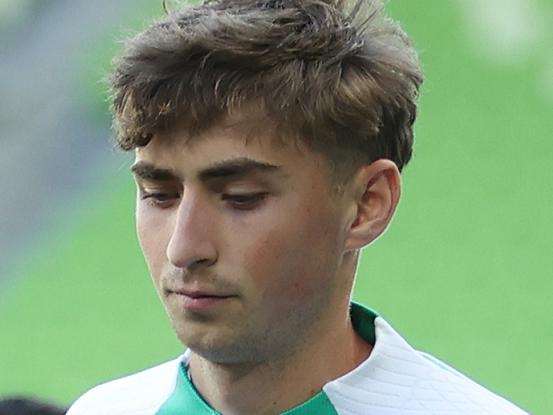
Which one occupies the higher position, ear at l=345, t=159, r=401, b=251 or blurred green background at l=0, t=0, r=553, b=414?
blurred green background at l=0, t=0, r=553, b=414

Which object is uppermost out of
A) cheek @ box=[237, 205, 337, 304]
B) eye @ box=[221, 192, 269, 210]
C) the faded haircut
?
the faded haircut

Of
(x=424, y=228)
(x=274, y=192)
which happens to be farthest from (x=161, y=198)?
(x=424, y=228)

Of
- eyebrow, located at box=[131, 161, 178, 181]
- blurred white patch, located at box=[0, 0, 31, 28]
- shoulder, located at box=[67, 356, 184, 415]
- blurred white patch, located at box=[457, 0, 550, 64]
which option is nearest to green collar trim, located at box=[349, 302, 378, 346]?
shoulder, located at box=[67, 356, 184, 415]

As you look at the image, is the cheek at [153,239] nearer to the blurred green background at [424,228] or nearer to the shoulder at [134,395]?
the shoulder at [134,395]

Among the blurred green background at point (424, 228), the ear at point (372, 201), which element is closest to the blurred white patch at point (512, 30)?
the blurred green background at point (424, 228)

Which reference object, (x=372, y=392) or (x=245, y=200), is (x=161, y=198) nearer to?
(x=245, y=200)

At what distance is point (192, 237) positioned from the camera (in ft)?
5.14

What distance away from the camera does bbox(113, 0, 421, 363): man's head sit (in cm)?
158

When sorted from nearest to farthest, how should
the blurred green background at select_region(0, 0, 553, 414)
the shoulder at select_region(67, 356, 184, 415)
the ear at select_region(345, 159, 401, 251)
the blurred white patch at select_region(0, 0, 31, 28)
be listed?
the ear at select_region(345, 159, 401, 251) < the shoulder at select_region(67, 356, 184, 415) < the blurred green background at select_region(0, 0, 553, 414) < the blurred white patch at select_region(0, 0, 31, 28)

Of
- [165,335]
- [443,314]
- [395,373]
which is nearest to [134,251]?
[165,335]

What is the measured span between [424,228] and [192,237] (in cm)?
188

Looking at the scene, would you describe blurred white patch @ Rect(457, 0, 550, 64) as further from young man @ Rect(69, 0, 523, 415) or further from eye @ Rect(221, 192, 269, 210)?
eye @ Rect(221, 192, 269, 210)

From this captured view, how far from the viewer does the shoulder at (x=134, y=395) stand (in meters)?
1.80

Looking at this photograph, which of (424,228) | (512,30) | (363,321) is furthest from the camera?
(512,30)
